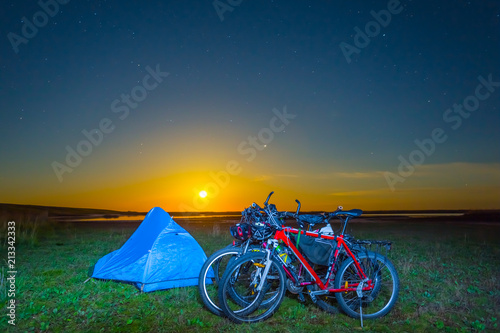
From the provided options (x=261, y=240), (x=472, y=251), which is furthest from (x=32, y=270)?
(x=472, y=251)

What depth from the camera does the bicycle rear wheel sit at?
5.60 meters

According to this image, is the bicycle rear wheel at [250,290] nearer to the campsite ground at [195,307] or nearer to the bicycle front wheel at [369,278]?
the campsite ground at [195,307]

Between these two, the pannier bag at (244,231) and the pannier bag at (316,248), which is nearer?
the pannier bag at (244,231)

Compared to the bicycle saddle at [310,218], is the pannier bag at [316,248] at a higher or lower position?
lower

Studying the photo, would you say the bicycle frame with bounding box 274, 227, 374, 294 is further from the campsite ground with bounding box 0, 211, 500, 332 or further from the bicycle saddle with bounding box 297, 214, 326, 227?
the campsite ground with bounding box 0, 211, 500, 332

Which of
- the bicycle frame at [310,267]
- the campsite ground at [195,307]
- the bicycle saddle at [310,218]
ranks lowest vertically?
the campsite ground at [195,307]

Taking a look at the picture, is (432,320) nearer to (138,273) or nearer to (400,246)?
(138,273)

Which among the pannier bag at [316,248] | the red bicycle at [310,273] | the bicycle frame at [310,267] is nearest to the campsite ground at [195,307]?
the red bicycle at [310,273]

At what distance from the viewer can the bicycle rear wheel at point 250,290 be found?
5598 millimetres

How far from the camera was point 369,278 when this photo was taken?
20.8 feet

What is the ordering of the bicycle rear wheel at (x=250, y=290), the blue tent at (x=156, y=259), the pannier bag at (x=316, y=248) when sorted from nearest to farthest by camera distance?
the bicycle rear wheel at (x=250, y=290) < the pannier bag at (x=316, y=248) < the blue tent at (x=156, y=259)

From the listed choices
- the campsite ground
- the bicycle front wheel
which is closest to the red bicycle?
the bicycle front wheel

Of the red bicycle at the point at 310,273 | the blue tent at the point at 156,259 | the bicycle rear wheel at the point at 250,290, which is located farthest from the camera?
the blue tent at the point at 156,259

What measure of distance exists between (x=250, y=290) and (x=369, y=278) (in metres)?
2.06
